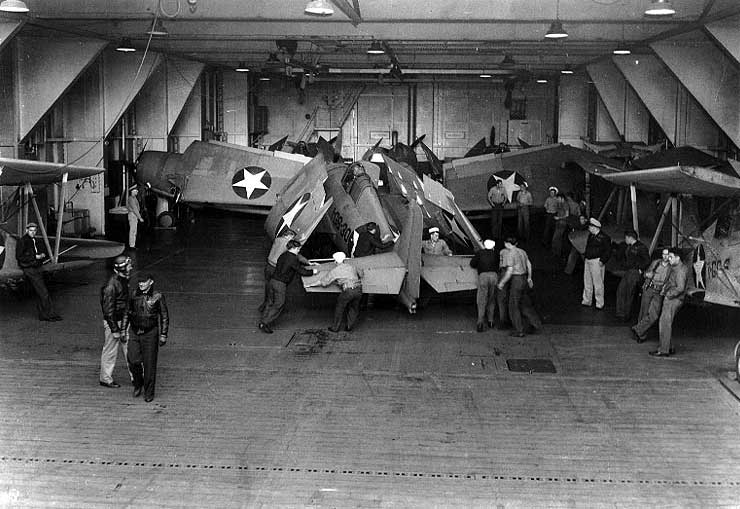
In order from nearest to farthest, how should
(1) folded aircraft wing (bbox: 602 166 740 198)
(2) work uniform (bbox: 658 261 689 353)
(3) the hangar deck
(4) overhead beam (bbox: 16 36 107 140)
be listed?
(3) the hangar deck
(2) work uniform (bbox: 658 261 689 353)
(1) folded aircraft wing (bbox: 602 166 740 198)
(4) overhead beam (bbox: 16 36 107 140)

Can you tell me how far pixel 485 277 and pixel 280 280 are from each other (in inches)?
116

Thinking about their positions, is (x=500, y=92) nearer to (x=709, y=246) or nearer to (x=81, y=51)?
(x=81, y=51)

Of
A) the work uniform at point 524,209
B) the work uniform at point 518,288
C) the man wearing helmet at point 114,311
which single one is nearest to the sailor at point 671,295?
the work uniform at point 518,288

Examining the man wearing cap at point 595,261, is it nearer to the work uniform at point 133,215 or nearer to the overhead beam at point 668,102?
the overhead beam at point 668,102

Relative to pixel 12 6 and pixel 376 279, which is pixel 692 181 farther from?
pixel 12 6

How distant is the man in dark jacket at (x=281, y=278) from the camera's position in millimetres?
11414

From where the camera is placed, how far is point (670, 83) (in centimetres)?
2127

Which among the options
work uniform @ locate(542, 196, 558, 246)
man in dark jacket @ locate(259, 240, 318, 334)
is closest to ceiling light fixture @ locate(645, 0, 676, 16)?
man in dark jacket @ locate(259, 240, 318, 334)

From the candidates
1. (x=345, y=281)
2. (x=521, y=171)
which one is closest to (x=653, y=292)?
(x=345, y=281)

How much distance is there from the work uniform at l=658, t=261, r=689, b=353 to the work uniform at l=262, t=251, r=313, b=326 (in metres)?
4.71

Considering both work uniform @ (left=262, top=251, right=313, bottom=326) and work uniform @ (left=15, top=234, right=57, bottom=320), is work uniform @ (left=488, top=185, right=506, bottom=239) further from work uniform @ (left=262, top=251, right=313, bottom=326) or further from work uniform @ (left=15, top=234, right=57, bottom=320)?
work uniform @ (left=15, top=234, right=57, bottom=320)

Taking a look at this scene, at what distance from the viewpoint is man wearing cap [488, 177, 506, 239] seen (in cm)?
1994

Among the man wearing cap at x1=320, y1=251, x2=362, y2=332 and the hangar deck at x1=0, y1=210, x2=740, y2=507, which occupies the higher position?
the man wearing cap at x1=320, y1=251, x2=362, y2=332

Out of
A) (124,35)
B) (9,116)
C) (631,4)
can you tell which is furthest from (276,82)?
(631,4)
